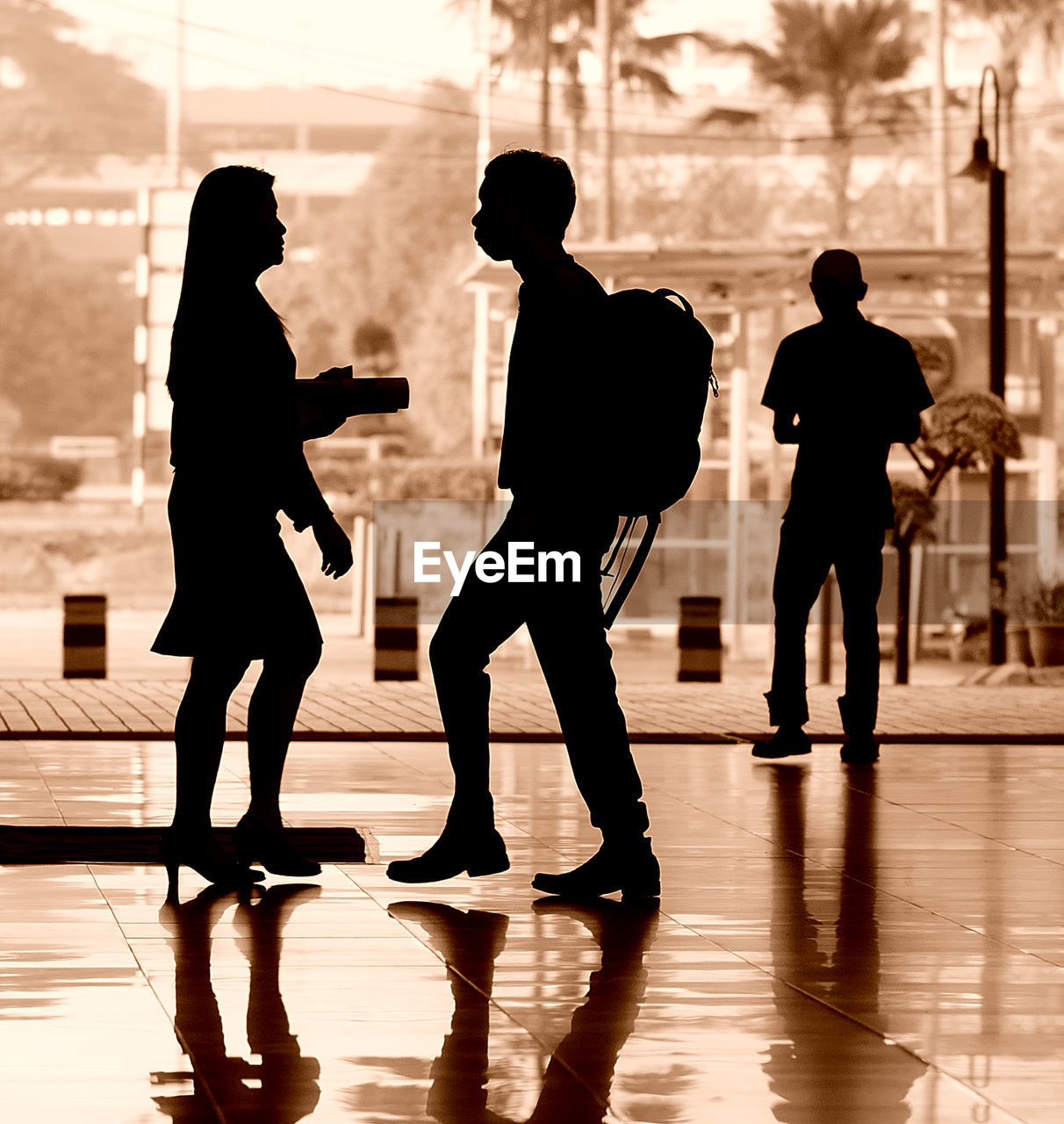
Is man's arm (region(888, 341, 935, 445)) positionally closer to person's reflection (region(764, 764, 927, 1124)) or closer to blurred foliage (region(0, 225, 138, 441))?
person's reflection (region(764, 764, 927, 1124))

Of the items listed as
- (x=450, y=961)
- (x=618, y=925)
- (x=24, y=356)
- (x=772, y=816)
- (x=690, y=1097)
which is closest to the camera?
(x=690, y=1097)

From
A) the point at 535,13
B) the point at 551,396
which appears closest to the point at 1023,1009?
the point at 551,396

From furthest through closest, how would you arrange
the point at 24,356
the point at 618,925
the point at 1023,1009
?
the point at 24,356
the point at 618,925
the point at 1023,1009

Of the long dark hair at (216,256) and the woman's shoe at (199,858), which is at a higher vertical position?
the long dark hair at (216,256)

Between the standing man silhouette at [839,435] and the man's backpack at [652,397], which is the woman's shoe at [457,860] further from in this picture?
the standing man silhouette at [839,435]

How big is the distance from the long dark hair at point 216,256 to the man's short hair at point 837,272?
4259 mm

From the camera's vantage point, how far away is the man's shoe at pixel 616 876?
25.0ft

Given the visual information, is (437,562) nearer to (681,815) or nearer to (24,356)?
(681,815)

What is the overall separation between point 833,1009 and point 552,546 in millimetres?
1887

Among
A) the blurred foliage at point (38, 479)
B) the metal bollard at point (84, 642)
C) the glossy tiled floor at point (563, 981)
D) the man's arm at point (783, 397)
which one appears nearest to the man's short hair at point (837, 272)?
the man's arm at point (783, 397)

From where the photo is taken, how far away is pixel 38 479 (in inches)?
2574

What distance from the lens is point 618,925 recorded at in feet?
23.7

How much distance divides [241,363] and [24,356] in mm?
82584

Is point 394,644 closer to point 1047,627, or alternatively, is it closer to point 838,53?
point 1047,627
